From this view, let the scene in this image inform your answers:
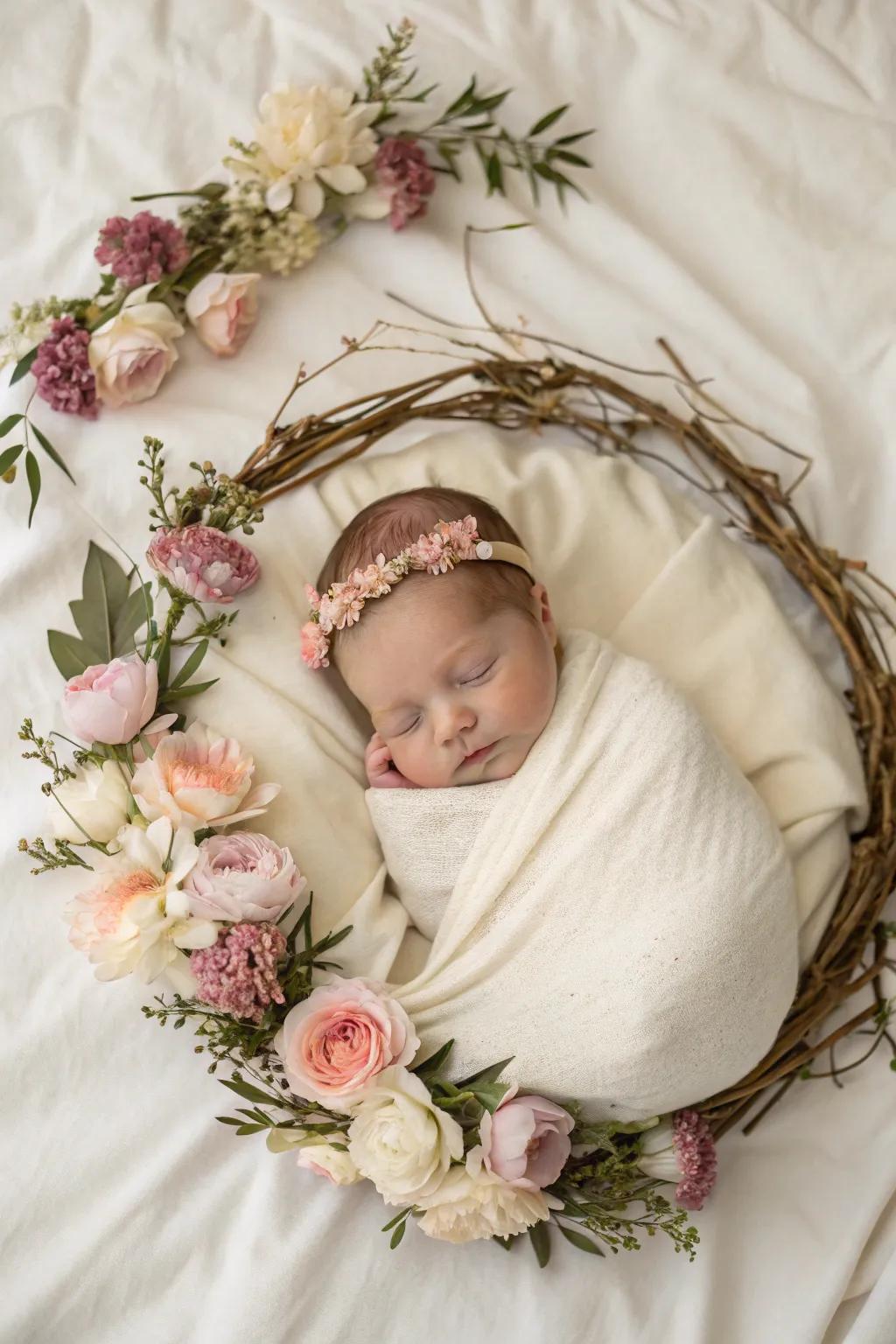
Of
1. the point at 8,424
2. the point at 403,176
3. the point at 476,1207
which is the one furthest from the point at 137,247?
the point at 476,1207

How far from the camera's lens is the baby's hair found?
185 centimetres

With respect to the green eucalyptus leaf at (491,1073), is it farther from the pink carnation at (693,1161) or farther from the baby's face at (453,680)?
the baby's face at (453,680)

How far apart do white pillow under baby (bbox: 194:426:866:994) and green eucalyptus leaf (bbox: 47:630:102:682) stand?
202mm

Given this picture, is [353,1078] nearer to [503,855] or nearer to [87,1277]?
[503,855]

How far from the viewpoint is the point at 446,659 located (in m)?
1.81

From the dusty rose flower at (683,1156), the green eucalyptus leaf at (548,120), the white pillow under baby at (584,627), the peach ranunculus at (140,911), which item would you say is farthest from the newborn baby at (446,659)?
the green eucalyptus leaf at (548,120)

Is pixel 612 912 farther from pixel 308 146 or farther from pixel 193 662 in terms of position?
pixel 308 146

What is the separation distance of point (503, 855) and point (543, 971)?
7.4 inches

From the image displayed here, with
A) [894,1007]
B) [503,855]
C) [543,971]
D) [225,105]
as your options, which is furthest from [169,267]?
[894,1007]

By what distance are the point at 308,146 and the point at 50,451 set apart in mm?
775

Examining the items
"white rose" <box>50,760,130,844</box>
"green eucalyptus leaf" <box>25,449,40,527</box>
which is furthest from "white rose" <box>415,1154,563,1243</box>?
"green eucalyptus leaf" <box>25,449,40,527</box>

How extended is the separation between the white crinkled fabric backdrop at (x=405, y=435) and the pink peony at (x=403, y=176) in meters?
0.08

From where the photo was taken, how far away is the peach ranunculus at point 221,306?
217 cm

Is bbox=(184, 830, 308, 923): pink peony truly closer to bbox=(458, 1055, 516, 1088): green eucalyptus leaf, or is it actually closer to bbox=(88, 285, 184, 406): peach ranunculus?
bbox=(458, 1055, 516, 1088): green eucalyptus leaf
